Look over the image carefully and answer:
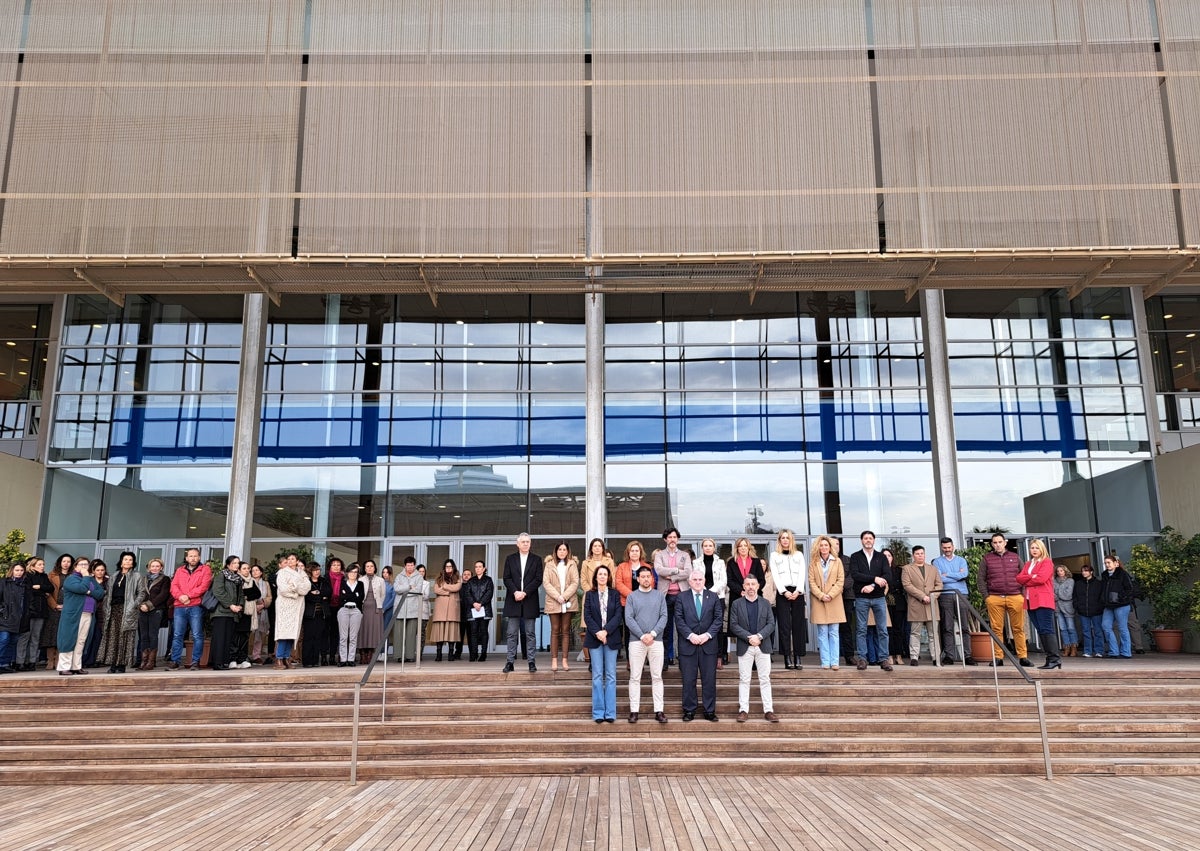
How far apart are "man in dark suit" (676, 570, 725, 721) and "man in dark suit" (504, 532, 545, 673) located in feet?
7.34

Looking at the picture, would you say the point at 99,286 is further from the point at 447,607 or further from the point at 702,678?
the point at 702,678

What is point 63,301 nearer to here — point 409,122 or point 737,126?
point 409,122

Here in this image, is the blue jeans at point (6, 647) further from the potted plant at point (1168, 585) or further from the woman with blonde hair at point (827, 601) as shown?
the potted plant at point (1168, 585)

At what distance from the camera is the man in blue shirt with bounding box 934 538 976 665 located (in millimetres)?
11398

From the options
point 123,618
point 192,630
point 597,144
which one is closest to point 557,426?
point 597,144

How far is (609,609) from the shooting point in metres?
9.46

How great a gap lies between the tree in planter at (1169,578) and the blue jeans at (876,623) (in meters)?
6.08

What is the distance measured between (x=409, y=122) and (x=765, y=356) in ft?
25.6

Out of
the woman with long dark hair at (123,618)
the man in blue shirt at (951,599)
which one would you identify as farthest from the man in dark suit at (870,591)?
the woman with long dark hair at (123,618)

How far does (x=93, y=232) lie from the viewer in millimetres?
14117

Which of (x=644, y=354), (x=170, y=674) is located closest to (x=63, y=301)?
(x=170, y=674)

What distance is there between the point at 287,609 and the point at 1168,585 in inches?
534

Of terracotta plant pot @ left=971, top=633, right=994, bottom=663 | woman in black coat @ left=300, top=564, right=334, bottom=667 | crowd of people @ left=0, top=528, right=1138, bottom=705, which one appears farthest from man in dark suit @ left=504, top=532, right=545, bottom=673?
terracotta plant pot @ left=971, top=633, right=994, bottom=663

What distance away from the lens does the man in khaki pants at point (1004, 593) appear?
440 inches
